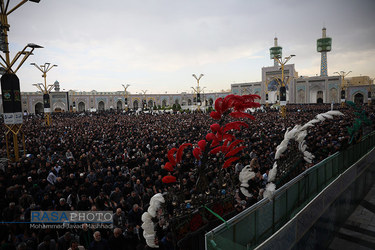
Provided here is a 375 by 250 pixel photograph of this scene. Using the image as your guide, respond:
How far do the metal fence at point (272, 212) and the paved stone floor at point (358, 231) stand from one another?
59.6 inches

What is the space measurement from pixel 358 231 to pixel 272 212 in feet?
14.0

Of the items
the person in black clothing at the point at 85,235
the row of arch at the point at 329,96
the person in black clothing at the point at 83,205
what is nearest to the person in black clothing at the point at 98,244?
the person in black clothing at the point at 85,235

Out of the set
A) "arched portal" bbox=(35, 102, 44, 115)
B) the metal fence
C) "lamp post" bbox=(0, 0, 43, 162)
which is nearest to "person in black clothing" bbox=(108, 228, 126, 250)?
the metal fence

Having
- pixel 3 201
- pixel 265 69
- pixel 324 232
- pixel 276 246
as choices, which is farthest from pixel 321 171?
pixel 265 69

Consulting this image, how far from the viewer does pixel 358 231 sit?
613cm

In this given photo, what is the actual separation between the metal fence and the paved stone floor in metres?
1.51

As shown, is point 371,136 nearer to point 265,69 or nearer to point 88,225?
point 88,225

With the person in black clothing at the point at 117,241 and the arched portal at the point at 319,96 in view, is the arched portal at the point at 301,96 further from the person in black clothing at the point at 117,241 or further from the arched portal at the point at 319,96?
the person in black clothing at the point at 117,241

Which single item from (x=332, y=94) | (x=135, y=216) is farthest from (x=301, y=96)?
(x=135, y=216)

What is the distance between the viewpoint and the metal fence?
9.13 feet

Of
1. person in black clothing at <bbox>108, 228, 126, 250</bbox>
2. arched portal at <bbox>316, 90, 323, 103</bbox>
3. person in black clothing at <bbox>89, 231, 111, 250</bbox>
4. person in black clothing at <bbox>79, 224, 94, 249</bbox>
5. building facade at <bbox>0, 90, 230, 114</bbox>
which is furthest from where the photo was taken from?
building facade at <bbox>0, 90, 230, 114</bbox>

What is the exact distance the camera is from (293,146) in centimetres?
382

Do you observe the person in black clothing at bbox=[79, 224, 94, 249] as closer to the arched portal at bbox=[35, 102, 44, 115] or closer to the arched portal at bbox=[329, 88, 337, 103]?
the arched portal at bbox=[329, 88, 337, 103]

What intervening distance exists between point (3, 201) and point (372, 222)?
10328 millimetres
